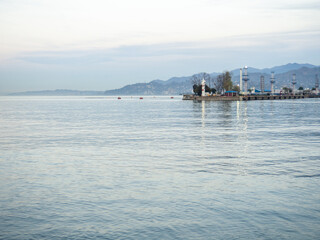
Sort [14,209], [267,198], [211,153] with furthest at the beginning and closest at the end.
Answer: [211,153]
[267,198]
[14,209]

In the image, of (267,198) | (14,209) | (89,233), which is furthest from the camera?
(267,198)

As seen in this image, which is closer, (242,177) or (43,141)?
(242,177)

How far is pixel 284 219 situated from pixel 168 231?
4028mm

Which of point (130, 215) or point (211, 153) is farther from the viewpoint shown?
point (211, 153)

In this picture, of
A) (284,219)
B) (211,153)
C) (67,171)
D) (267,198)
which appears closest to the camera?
(284,219)

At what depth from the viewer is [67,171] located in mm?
21281

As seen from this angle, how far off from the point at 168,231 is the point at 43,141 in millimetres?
25322

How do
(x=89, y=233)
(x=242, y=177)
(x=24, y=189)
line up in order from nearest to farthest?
(x=89, y=233)
(x=24, y=189)
(x=242, y=177)

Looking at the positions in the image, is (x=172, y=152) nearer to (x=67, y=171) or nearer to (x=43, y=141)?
(x=67, y=171)

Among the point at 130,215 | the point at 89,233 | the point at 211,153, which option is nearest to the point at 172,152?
the point at 211,153

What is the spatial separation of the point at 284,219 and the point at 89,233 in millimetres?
6437

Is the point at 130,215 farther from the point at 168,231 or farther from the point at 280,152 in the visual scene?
the point at 280,152

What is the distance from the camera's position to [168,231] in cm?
1206

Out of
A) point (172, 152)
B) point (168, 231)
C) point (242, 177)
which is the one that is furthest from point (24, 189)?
point (172, 152)
